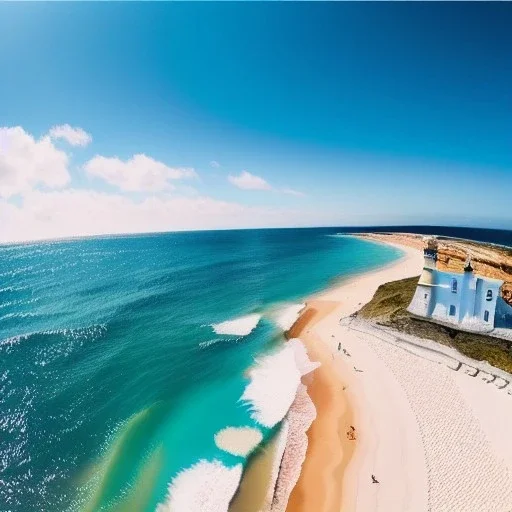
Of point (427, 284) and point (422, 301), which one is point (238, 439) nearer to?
point (422, 301)

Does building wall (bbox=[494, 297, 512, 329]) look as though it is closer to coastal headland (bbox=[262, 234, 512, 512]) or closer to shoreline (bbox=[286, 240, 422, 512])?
coastal headland (bbox=[262, 234, 512, 512])

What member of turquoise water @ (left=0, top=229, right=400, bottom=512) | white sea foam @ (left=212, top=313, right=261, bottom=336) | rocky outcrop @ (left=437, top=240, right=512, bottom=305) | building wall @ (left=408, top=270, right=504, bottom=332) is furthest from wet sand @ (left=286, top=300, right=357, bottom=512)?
rocky outcrop @ (left=437, top=240, right=512, bottom=305)

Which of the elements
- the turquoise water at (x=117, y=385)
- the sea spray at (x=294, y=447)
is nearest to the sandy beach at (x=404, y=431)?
the sea spray at (x=294, y=447)

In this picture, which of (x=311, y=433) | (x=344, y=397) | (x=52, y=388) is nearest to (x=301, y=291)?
(x=344, y=397)

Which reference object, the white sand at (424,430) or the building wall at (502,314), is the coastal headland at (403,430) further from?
the building wall at (502,314)

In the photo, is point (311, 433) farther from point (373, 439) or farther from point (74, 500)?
point (74, 500)

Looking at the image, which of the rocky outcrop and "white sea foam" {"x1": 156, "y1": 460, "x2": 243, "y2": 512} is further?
the rocky outcrop
